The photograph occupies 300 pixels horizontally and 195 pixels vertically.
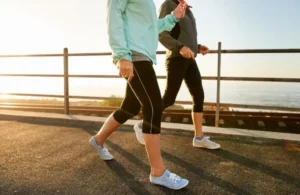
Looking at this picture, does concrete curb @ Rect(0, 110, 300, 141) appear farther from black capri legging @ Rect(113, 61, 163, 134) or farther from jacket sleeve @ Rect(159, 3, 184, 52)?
black capri legging @ Rect(113, 61, 163, 134)

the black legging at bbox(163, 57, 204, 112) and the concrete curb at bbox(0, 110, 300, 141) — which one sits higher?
the black legging at bbox(163, 57, 204, 112)

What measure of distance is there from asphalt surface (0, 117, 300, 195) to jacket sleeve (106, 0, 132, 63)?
3.16ft

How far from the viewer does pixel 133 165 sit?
2.82 metres

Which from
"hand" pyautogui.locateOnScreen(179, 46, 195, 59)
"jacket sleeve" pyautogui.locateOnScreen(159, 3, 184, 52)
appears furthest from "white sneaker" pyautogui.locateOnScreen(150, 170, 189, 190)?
"jacket sleeve" pyautogui.locateOnScreen(159, 3, 184, 52)

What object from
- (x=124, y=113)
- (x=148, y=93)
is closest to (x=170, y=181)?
(x=148, y=93)

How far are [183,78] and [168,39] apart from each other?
1.46ft

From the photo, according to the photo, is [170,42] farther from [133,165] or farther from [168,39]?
[133,165]

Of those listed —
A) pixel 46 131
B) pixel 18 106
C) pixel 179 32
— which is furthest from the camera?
pixel 18 106

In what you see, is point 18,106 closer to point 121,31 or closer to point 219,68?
point 219,68

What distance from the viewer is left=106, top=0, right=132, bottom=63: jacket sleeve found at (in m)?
2.20

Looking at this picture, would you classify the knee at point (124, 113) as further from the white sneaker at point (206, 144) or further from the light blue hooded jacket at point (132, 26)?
the white sneaker at point (206, 144)

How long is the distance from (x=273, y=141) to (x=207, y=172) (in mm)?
1422

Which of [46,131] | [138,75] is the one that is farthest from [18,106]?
[138,75]

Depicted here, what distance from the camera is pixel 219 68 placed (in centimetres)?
479
